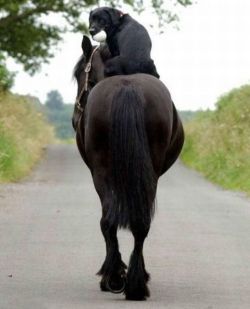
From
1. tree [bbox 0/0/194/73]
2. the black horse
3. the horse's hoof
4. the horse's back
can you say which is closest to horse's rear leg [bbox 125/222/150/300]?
the black horse

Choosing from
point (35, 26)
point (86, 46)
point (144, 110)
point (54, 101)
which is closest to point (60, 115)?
point (54, 101)

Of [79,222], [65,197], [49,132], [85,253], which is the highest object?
[85,253]

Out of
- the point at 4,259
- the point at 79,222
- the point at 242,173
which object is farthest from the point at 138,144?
the point at 242,173

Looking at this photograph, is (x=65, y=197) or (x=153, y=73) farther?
(x=65, y=197)

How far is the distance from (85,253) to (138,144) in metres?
3.03

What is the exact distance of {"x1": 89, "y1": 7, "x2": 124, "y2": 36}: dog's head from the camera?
36.6 ft

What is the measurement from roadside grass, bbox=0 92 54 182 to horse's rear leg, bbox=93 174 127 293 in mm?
13647

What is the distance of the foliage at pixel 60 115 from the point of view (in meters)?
73.9

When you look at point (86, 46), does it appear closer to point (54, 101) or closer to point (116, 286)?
point (116, 286)

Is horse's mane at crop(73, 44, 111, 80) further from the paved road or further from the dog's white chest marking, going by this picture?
the paved road

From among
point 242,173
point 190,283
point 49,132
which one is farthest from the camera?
point 49,132

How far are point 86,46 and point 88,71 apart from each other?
25 cm

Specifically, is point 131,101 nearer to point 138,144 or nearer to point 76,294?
point 138,144

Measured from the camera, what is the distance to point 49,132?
4594 cm
